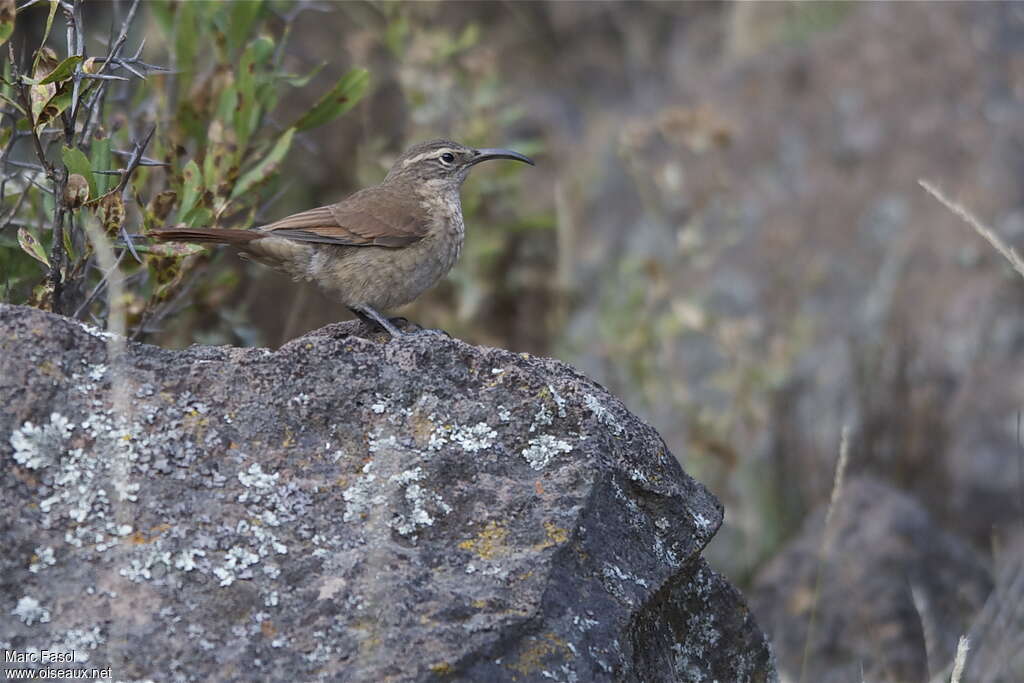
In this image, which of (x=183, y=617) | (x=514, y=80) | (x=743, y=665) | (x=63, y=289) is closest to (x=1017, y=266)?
(x=743, y=665)

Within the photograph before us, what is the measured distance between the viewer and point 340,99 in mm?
4418

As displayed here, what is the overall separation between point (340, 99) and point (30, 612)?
98.7 inches

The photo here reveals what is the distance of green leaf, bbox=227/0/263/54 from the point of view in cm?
433

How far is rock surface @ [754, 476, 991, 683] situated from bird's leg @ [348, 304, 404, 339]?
6.64 ft

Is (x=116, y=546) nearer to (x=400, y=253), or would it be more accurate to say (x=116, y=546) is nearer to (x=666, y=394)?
(x=400, y=253)

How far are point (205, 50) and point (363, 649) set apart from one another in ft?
13.3

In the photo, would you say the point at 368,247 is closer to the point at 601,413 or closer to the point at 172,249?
the point at 172,249

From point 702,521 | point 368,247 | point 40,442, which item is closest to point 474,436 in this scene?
point 702,521

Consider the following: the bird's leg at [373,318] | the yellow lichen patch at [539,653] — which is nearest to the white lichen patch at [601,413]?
the yellow lichen patch at [539,653]

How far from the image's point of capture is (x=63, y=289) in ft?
10.9

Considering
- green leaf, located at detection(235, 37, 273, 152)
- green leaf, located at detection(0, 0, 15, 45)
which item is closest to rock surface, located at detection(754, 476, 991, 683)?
green leaf, located at detection(235, 37, 273, 152)

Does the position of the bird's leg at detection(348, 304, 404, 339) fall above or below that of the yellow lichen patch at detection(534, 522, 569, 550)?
below

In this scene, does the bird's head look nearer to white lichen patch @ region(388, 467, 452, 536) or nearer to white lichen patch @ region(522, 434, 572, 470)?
white lichen patch @ region(522, 434, 572, 470)

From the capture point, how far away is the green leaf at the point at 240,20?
14.2 feet
